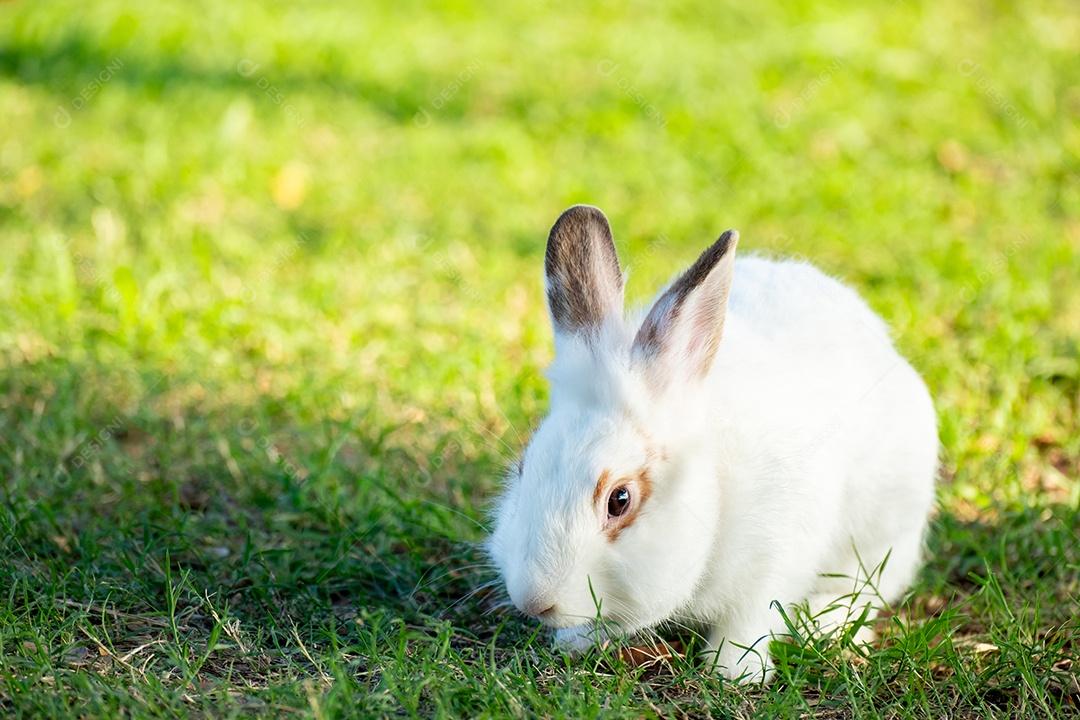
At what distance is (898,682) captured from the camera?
2936mm

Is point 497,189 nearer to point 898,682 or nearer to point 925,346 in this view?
point 925,346

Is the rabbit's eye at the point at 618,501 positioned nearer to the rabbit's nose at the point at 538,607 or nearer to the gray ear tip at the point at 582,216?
the rabbit's nose at the point at 538,607

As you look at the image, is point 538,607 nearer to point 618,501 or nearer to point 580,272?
point 618,501

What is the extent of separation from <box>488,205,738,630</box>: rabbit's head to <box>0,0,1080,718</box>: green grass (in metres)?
0.27

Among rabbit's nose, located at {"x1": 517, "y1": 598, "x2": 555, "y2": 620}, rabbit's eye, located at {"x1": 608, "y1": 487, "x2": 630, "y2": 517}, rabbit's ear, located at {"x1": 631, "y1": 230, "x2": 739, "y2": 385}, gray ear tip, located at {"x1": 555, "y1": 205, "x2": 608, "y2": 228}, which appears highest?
gray ear tip, located at {"x1": 555, "y1": 205, "x2": 608, "y2": 228}

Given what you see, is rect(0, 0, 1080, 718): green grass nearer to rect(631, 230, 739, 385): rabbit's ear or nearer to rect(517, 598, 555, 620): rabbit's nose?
rect(517, 598, 555, 620): rabbit's nose

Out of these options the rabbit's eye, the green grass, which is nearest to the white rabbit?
the rabbit's eye

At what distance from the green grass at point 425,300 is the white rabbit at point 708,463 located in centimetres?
21

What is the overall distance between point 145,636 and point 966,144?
596 cm

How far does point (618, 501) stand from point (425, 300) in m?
2.90

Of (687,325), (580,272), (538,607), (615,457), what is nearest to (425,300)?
(580,272)

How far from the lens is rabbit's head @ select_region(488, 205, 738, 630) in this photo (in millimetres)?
2684

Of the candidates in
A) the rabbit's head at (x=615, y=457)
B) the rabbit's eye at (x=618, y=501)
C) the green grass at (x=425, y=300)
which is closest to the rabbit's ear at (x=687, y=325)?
the rabbit's head at (x=615, y=457)

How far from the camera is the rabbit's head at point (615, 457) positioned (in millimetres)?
2684
